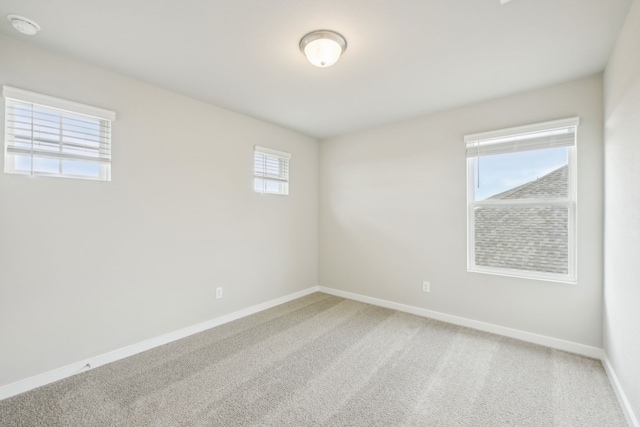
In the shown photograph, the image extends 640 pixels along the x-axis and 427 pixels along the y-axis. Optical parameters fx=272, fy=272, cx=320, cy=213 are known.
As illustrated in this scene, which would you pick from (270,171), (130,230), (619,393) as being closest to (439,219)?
(619,393)

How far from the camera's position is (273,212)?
12.3 ft

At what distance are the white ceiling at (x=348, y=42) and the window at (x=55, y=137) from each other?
42 cm

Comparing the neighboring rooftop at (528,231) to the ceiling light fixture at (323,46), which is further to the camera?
the neighboring rooftop at (528,231)

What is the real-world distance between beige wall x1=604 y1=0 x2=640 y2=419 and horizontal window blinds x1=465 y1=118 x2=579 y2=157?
0.95 ft

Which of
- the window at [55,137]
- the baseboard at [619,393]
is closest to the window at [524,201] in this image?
the baseboard at [619,393]

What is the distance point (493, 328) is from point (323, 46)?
3157 mm

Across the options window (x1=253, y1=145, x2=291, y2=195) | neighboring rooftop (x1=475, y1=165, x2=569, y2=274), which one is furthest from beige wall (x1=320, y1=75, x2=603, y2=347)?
window (x1=253, y1=145, x2=291, y2=195)

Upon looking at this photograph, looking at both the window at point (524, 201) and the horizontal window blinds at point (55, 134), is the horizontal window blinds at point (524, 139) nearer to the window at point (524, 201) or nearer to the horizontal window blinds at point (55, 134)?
the window at point (524, 201)

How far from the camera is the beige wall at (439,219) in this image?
242 centimetres

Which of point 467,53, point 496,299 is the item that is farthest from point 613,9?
point 496,299

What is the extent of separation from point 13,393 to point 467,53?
410 cm

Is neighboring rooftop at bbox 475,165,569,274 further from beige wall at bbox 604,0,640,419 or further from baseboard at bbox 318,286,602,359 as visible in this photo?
baseboard at bbox 318,286,602,359

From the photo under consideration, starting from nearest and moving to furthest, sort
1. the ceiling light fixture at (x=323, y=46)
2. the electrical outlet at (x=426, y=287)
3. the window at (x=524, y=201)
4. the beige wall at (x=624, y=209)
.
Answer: the beige wall at (x=624, y=209)
the ceiling light fixture at (x=323, y=46)
the window at (x=524, y=201)
the electrical outlet at (x=426, y=287)

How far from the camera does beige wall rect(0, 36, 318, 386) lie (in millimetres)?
1952
